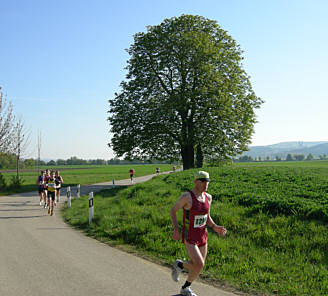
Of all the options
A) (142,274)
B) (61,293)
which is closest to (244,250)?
(142,274)

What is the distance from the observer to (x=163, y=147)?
28531 millimetres

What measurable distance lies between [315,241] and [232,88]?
2201cm

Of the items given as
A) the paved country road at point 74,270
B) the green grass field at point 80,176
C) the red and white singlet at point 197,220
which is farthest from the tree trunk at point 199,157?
the red and white singlet at point 197,220

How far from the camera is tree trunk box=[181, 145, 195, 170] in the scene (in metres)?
28.8

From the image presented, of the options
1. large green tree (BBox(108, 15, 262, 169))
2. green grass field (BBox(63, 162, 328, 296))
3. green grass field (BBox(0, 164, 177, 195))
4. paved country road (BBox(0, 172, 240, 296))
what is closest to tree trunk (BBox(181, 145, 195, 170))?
large green tree (BBox(108, 15, 262, 169))

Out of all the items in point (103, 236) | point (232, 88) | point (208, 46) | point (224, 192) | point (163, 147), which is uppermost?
point (208, 46)

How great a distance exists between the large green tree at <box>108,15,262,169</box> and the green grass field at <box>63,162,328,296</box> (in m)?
14.0

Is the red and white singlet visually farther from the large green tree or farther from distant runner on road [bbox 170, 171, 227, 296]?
the large green tree

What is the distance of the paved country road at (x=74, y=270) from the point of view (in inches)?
195

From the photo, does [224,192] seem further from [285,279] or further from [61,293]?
[61,293]

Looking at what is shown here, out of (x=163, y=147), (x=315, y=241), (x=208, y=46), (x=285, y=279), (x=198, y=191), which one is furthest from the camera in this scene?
(x=163, y=147)

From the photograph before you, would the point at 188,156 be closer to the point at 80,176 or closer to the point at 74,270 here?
the point at 74,270

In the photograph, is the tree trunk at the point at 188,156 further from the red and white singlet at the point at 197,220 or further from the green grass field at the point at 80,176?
the red and white singlet at the point at 197,220

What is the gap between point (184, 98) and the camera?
25.8 m
